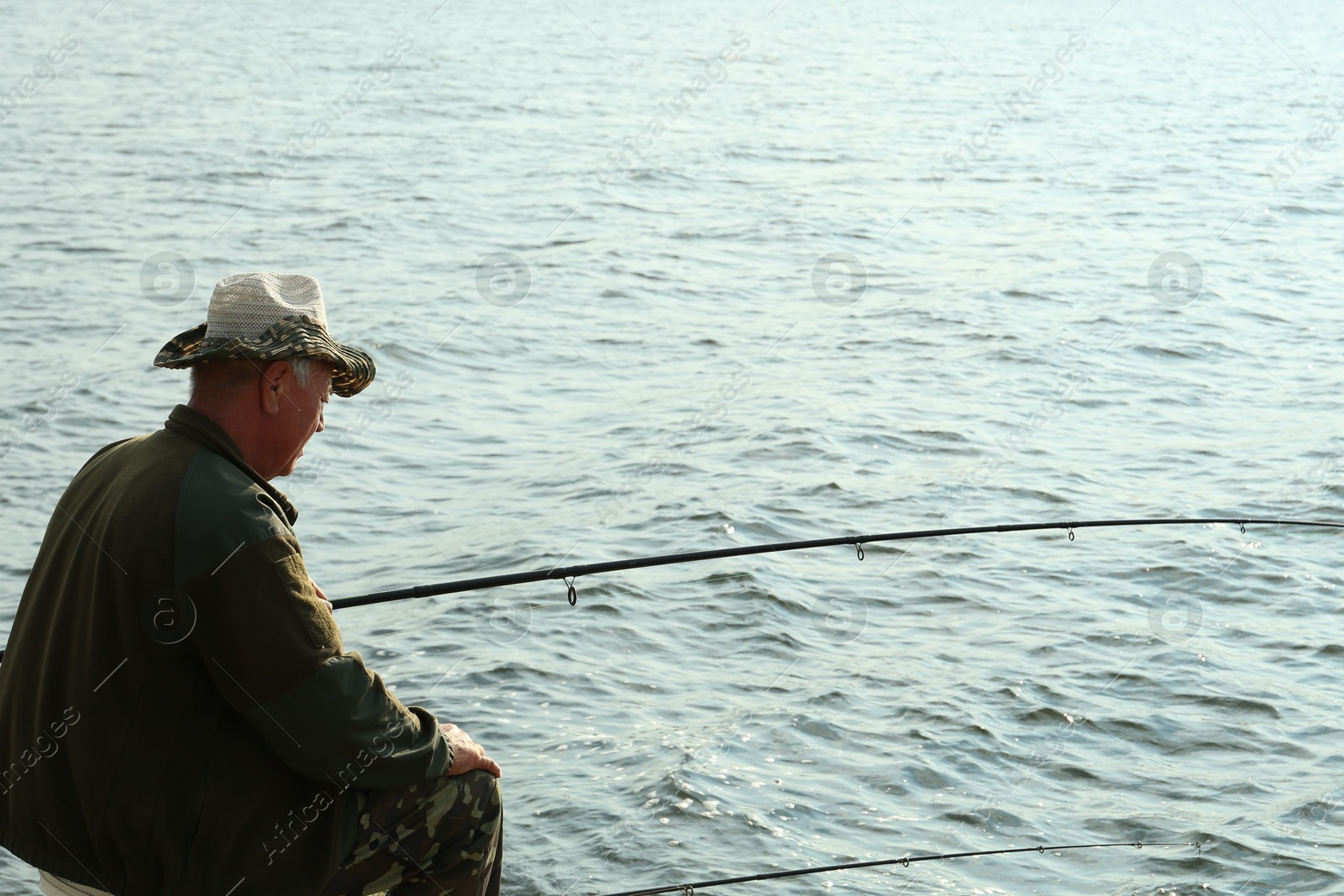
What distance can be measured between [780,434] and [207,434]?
20.3ft

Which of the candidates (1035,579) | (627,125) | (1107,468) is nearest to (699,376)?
(1107,468)

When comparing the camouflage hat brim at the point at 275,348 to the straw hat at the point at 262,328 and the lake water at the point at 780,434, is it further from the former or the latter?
the lake water at the point at 780,434

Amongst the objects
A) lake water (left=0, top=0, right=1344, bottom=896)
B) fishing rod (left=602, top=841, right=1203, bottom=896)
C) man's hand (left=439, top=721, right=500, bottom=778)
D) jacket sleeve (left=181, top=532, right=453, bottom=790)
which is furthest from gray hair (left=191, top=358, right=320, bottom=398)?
lake water (left=0, top=0, right=1344, bottom=896)

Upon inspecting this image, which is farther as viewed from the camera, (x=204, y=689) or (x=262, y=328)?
(x=262, y=328)

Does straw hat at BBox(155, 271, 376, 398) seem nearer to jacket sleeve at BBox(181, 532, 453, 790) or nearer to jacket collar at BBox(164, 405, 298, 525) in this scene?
jacket collar at BBox(164, 405, 298, 525)

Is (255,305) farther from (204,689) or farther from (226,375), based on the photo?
(204,689)

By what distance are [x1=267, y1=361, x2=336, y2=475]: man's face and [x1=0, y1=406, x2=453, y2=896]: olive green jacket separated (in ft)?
0.37

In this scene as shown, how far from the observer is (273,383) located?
2.46 metres

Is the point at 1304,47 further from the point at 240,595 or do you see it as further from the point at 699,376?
the point at 240,595

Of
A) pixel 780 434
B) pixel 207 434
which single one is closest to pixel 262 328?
pixel 207 434

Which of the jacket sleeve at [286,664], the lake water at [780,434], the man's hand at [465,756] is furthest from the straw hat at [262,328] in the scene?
the lake water at [780,434]

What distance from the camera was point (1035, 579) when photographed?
668 cm

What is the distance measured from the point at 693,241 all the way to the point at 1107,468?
6.07m

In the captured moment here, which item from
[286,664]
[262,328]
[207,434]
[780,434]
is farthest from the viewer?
[780,434]
